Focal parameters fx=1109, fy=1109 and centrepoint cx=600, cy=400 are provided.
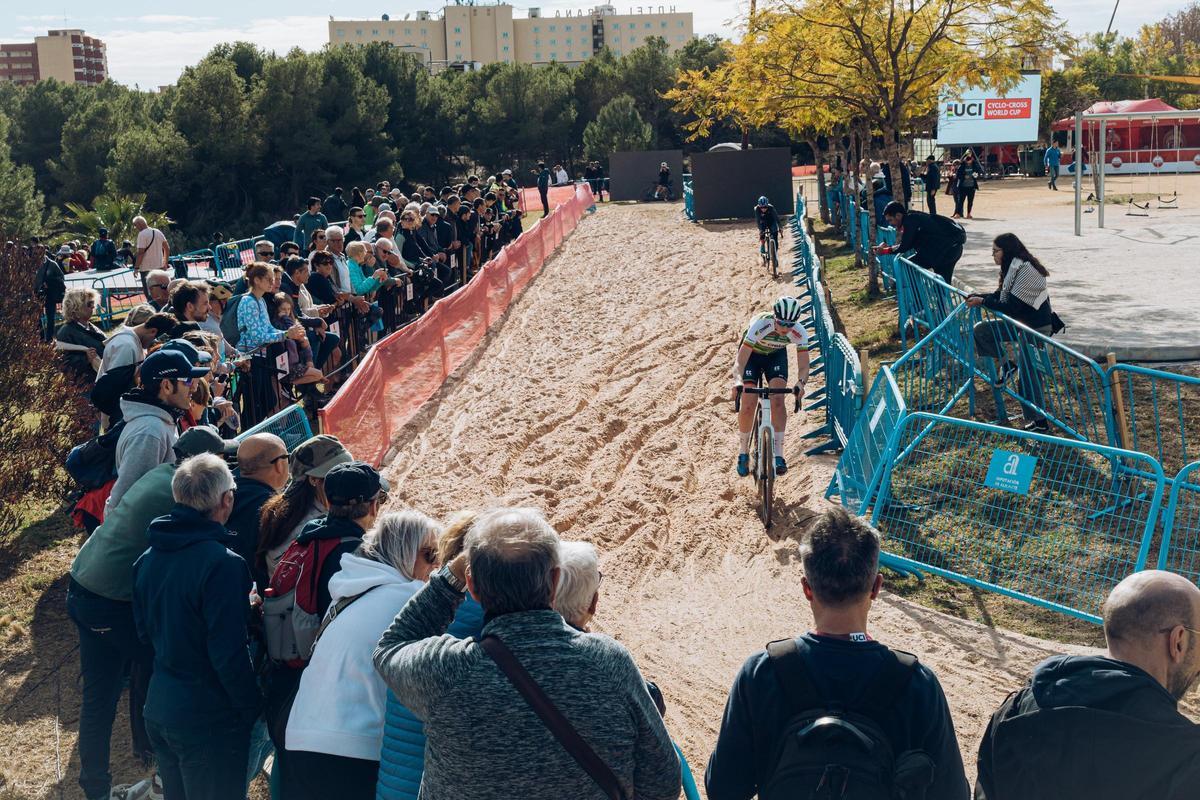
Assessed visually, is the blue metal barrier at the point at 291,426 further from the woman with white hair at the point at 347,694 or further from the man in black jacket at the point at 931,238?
the man in black jacket at the point at 931,238

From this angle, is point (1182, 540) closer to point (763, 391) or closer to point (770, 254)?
point (763, 391)

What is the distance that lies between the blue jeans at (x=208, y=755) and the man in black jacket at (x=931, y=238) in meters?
10.7

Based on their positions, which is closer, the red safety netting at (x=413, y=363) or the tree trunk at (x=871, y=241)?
the red safety netting at (x=413, y=363)

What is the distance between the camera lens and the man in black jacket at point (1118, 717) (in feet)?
9.25

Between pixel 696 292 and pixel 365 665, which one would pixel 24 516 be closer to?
pixel 365 665

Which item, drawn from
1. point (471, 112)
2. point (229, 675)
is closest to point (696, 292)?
point (229, 675)

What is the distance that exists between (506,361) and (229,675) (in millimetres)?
10937

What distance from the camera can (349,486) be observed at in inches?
162

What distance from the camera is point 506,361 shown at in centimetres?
1492

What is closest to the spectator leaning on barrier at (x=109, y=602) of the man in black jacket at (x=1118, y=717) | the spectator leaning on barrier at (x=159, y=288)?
the man in black jacket at (x=1118, y=717)

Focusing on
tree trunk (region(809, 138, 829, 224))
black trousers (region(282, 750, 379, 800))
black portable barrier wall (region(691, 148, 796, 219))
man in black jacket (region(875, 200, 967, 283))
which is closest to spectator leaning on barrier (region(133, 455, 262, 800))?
black trousers (region(282, 750, 379, 800))

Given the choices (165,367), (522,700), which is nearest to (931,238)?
(165,367)

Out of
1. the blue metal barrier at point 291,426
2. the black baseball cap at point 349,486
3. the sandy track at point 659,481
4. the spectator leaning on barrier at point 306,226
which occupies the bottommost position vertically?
the sandy track at point 659,481

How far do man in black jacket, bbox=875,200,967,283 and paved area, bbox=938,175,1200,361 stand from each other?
160 cm
